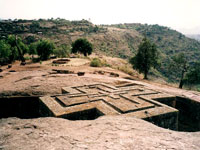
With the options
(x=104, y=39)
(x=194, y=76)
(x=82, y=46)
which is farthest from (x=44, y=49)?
(x=104, y=39)

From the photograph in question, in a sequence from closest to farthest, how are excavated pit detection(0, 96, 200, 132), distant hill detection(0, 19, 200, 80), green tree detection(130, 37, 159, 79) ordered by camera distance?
excavated pit detection(0, 96, 200, 132), green tree detection(130, 37, 159, 79), distant hill detection(0, 19, 200, 80)

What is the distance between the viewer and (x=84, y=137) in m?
3.16

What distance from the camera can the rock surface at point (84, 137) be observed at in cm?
284

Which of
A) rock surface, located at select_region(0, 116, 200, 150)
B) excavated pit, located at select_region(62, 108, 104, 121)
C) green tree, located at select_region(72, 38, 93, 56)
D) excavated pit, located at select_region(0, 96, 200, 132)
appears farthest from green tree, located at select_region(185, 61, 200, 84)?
rock surface, located at select_region(0, 116, 200, 150)

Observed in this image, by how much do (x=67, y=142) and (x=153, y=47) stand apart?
79.2 feet

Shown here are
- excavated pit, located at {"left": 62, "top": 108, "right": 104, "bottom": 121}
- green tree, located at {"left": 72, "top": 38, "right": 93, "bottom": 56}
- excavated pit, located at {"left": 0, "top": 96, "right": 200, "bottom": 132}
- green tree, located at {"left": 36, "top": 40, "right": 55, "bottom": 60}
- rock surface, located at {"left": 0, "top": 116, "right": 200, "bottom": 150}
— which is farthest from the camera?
green tree, located at {"left": 72, "top": 38, "right": 93, "bottom": 56}

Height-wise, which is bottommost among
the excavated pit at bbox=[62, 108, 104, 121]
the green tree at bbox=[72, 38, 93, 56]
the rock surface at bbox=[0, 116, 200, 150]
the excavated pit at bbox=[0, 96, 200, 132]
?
the excavated pit at bbox=[0, 96, 200, 132]

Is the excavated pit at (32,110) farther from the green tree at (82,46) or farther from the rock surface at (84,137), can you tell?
the green tree at (82,46)

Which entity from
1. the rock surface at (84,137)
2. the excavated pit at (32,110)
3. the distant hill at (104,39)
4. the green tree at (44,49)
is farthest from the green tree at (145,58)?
the distant hill at (104,39)

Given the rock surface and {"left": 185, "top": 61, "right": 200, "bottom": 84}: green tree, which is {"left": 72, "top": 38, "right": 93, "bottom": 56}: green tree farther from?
the rock surface

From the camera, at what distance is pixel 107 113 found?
6082 millimetres

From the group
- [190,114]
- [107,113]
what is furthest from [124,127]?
[190,114]

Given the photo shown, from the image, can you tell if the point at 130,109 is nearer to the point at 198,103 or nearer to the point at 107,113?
the point at 107,113

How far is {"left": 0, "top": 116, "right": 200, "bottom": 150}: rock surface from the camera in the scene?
284 cm
